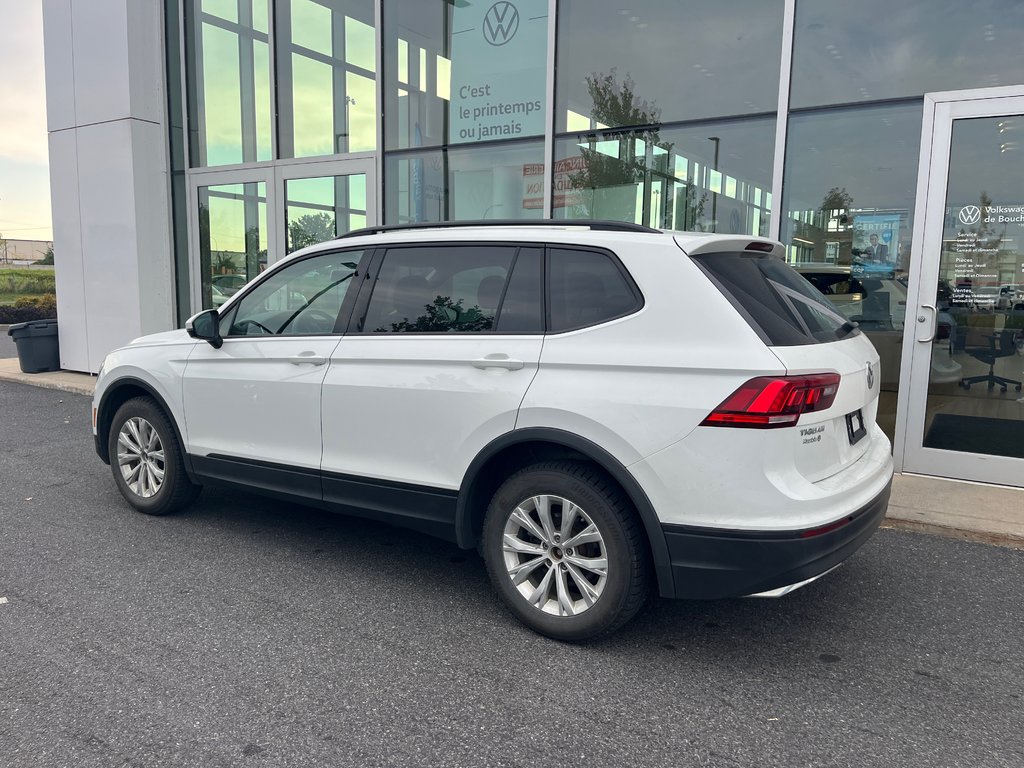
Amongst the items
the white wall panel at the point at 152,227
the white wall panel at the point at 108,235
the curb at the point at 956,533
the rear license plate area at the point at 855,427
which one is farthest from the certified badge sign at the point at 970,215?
the white wall panel at the point at 108,235

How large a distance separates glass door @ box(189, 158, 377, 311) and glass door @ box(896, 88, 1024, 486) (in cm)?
588

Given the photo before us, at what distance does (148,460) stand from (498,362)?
9.48ft

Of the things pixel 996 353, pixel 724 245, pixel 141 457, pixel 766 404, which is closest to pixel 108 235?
pixel 141 457

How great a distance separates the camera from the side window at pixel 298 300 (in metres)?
4.23

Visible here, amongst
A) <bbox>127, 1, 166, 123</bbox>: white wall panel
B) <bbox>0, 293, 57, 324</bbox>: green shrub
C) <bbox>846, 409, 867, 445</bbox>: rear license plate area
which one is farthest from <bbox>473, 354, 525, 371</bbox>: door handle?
<bbox>0, 293, 57, 324</bbox>: green shrub

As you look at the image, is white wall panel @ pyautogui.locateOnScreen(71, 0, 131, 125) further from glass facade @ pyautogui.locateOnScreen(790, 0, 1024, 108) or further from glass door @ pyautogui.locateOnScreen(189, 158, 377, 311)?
glass facade @ pyautogui.locateOnScreen(790, 0, 1024, 108)

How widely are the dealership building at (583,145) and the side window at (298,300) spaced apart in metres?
2.01

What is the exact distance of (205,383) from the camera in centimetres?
461

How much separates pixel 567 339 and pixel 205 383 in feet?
8.00

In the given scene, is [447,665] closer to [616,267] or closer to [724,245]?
[616,267]

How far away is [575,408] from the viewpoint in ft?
10.5

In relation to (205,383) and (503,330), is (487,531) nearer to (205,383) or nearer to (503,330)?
(503,330)

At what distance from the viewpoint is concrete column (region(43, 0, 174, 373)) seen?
10.6m

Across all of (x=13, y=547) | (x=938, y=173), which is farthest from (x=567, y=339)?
(x=938, y=173)
